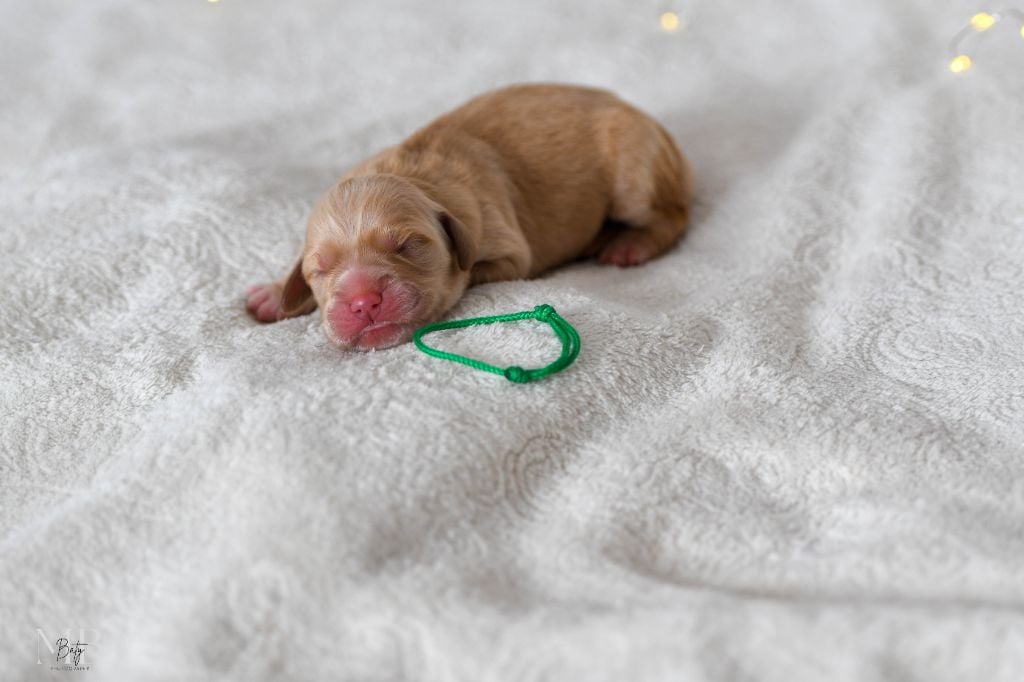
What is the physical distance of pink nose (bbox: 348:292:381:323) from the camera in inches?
79.3

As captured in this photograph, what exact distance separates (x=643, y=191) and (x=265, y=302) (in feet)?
3.58

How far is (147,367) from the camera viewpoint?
6.70 feet

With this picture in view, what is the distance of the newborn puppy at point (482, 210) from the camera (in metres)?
2.10

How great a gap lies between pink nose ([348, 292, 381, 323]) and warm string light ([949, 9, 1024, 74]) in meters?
2.12

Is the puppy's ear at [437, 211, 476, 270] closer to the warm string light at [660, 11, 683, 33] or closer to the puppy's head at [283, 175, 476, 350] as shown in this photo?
the puppy's head at [283, 175, 476, 350]

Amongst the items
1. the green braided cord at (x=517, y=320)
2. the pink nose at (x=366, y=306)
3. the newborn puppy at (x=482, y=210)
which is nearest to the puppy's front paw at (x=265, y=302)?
the newborn puppy at (x=482, y=210)

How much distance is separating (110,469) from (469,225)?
0.99m

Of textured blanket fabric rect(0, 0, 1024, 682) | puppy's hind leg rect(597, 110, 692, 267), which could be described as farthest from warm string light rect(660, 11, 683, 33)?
puppy's hind leg rect(597, 110, 692, 267)

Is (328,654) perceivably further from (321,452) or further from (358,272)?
(358,272)

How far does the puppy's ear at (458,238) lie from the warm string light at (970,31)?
5.97 feet

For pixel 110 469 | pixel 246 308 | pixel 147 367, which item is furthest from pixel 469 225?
pixel 110 469

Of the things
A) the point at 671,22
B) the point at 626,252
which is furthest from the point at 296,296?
the point at 671,22

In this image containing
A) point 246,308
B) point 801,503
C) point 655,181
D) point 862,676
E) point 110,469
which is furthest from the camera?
point 655,181

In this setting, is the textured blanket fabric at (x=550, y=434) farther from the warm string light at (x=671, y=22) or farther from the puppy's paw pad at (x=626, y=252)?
the warm string light at (x=671, y=22)
